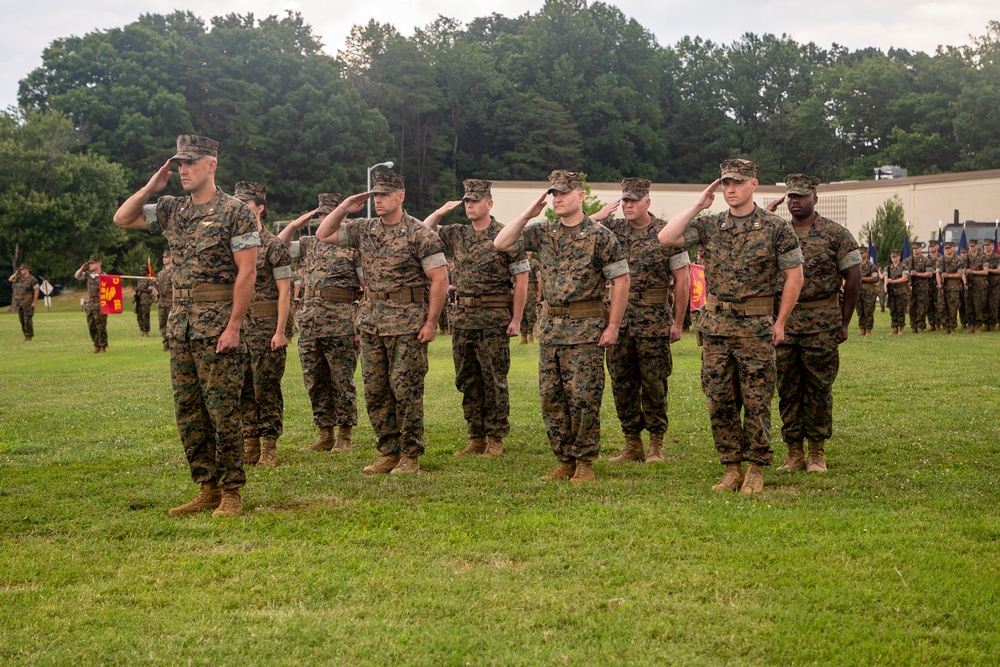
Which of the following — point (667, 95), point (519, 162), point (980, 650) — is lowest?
point (980, 650)

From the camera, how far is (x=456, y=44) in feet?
333

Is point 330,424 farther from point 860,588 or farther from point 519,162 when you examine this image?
point 519,162

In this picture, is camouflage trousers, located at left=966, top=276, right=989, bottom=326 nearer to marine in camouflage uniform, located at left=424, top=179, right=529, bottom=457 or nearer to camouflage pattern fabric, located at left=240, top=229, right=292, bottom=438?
marine in camouflage uniform, located at left=424, top=179, right=529, bottom=457

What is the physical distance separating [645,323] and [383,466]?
2528mm

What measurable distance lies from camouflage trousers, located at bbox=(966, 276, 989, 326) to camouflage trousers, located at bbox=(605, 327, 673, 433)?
63.7ft

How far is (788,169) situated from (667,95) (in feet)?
56.6

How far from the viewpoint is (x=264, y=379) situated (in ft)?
31.2

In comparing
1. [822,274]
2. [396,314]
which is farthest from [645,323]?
[396,314]

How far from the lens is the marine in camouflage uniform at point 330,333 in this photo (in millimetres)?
9781

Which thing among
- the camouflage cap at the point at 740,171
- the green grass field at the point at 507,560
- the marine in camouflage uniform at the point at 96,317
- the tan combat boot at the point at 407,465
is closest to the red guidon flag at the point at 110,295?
the marine in camouflage uniform at the point at 96,317

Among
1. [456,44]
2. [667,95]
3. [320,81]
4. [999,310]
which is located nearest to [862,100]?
[667,95]

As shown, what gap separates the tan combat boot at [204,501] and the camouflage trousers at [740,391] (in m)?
3.49

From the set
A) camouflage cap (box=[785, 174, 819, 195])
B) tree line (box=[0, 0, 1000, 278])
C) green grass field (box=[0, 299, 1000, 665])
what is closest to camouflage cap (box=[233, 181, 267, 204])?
green grass field (box=[0, 299, 1000, 665])

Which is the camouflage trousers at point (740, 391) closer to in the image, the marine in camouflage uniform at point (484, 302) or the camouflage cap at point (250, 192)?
the marine in camouflage uniform at point (484, 302)
